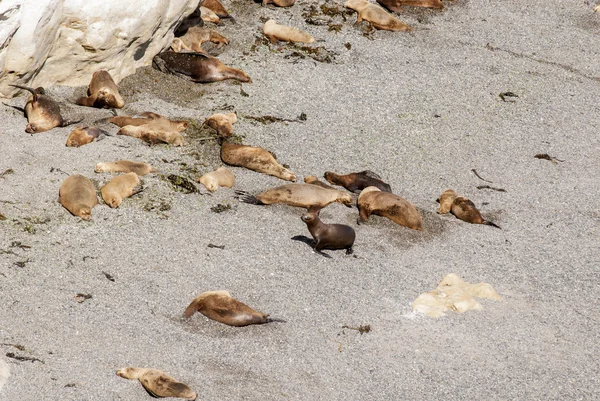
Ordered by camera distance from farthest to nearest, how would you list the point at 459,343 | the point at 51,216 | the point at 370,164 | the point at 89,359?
1. the point at 370,164
2. the point at 51,216
3. the point at 459,343
4. the point at 89,359

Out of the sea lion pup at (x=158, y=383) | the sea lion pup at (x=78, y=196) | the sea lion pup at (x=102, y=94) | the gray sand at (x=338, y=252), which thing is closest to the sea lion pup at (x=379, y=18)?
the gray sand at (x=338, y=252)

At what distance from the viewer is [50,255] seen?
6.13 metres

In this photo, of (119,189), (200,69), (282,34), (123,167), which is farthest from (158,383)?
(282,34)

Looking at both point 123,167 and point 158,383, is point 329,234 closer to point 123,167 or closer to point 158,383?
point 123,167

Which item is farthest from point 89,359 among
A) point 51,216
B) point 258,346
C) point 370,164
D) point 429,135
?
point 429,135

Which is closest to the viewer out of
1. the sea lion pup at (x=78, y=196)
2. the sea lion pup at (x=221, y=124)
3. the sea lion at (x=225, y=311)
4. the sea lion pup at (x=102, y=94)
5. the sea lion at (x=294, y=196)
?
the sea lion at (x=225, y=311)

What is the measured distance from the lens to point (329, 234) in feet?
22.3

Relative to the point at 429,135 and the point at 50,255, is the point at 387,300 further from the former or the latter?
the point at 429,135

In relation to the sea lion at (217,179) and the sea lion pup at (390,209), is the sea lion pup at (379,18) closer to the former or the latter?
the sea lion pup at (390,209)

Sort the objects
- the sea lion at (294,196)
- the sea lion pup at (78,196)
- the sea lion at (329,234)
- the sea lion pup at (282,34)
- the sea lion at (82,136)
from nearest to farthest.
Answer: the sea lion pup at (78,196), the sea lion at (329,234), the sea lion at (294,196), the sea lion at (82,136), the sea lion pup at (282,34)

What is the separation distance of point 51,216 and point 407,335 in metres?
2.74

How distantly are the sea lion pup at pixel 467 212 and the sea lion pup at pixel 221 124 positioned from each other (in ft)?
7.14

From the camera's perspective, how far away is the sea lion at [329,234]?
6770 mm

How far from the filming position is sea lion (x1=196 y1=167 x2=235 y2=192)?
7.40 meters
